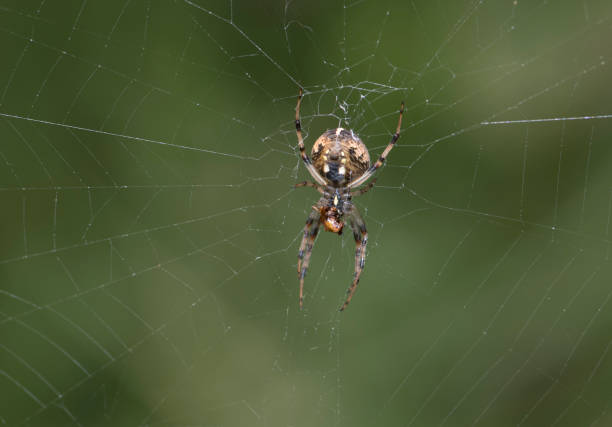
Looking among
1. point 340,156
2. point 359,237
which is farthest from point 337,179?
point 359,237

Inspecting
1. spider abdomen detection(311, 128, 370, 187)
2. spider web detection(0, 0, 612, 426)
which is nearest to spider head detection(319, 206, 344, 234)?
spider abdomen detection(311, 128, 370, 187)

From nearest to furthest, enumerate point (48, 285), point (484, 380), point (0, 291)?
point (0, 291) → point (48, 285) → point (484, 380)

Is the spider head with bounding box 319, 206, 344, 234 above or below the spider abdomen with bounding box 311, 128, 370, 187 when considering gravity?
below

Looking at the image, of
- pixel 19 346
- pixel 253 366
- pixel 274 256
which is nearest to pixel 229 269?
pixel 274 256

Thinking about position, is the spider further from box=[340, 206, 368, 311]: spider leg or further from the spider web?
the spider web

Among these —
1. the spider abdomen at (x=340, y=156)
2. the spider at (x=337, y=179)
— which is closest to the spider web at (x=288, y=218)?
the spider at (x=337, y=179)

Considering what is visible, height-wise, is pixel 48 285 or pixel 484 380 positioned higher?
pixel 484 380

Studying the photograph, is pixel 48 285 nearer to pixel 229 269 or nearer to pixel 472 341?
pixel 229 269
